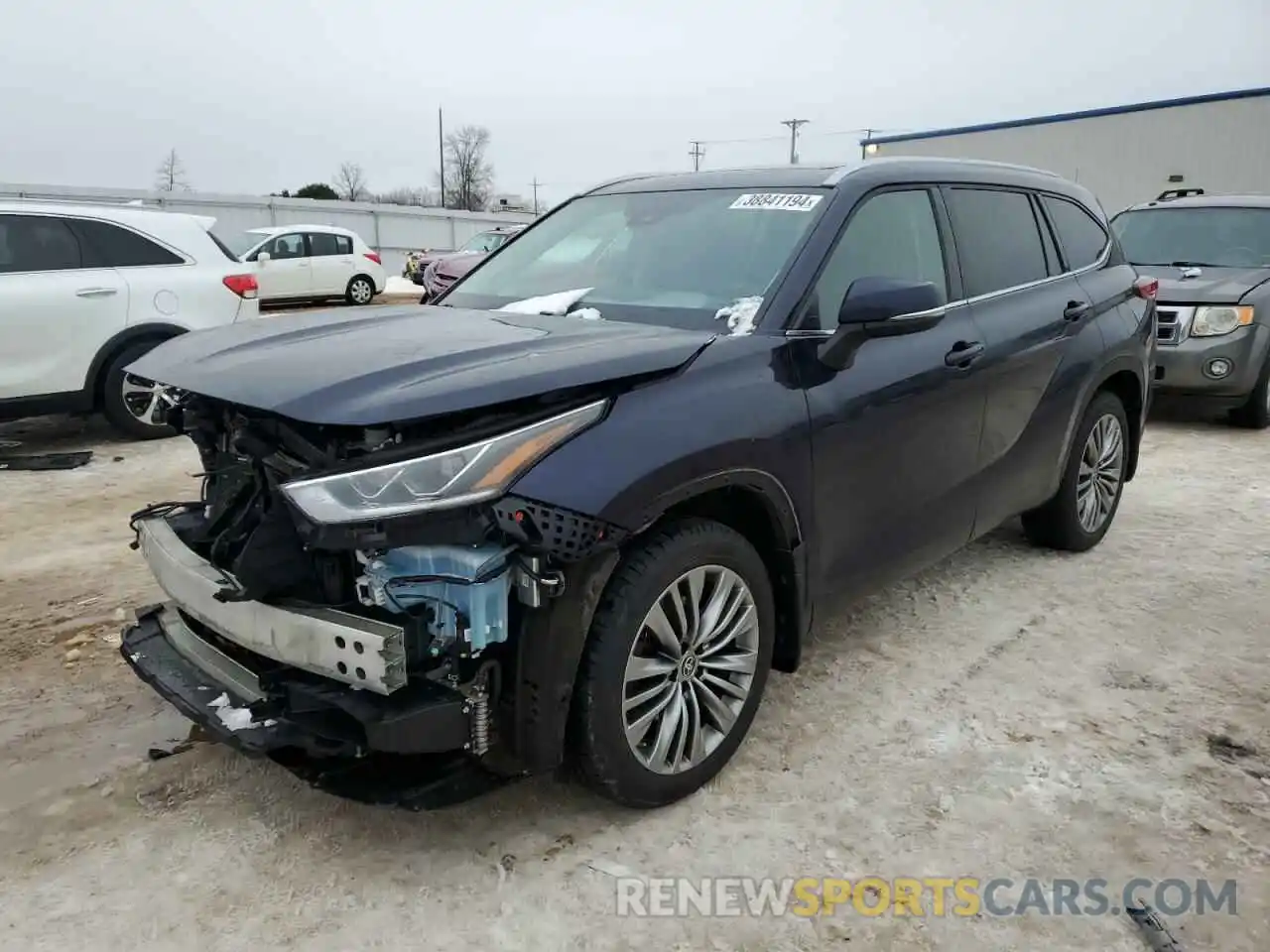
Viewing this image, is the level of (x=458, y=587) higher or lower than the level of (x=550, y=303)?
lower

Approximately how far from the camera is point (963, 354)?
3.61m

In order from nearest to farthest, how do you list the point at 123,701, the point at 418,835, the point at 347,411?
the point at 347,411
the point at 418,835
the point at 123,701

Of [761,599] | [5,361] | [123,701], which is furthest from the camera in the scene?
[5,361]

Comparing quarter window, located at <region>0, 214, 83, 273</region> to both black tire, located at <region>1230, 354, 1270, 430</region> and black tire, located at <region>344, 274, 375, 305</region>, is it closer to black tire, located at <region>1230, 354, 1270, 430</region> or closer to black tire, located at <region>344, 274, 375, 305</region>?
black tire, located at <region>1230, 354, 1270, 430</region>

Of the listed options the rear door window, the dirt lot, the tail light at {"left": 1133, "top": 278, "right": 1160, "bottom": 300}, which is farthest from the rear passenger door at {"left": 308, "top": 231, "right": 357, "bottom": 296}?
the tail light at {"left": 1133, "top": 278, "right": 1160, "bottom": 300}

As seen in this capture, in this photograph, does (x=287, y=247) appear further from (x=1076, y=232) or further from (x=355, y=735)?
(x=355, y=735)

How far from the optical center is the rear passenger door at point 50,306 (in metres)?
6.70

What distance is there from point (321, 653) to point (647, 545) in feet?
2.75

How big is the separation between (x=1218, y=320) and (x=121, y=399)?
8.52 m

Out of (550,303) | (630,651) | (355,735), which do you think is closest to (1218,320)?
(550,303)

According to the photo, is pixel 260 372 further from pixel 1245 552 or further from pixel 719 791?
pixel 1245 552

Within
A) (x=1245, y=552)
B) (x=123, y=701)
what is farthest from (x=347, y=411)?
(x=1245, y=552)

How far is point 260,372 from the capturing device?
250 cm

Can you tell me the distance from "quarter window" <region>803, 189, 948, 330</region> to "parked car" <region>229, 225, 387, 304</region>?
682 inches
